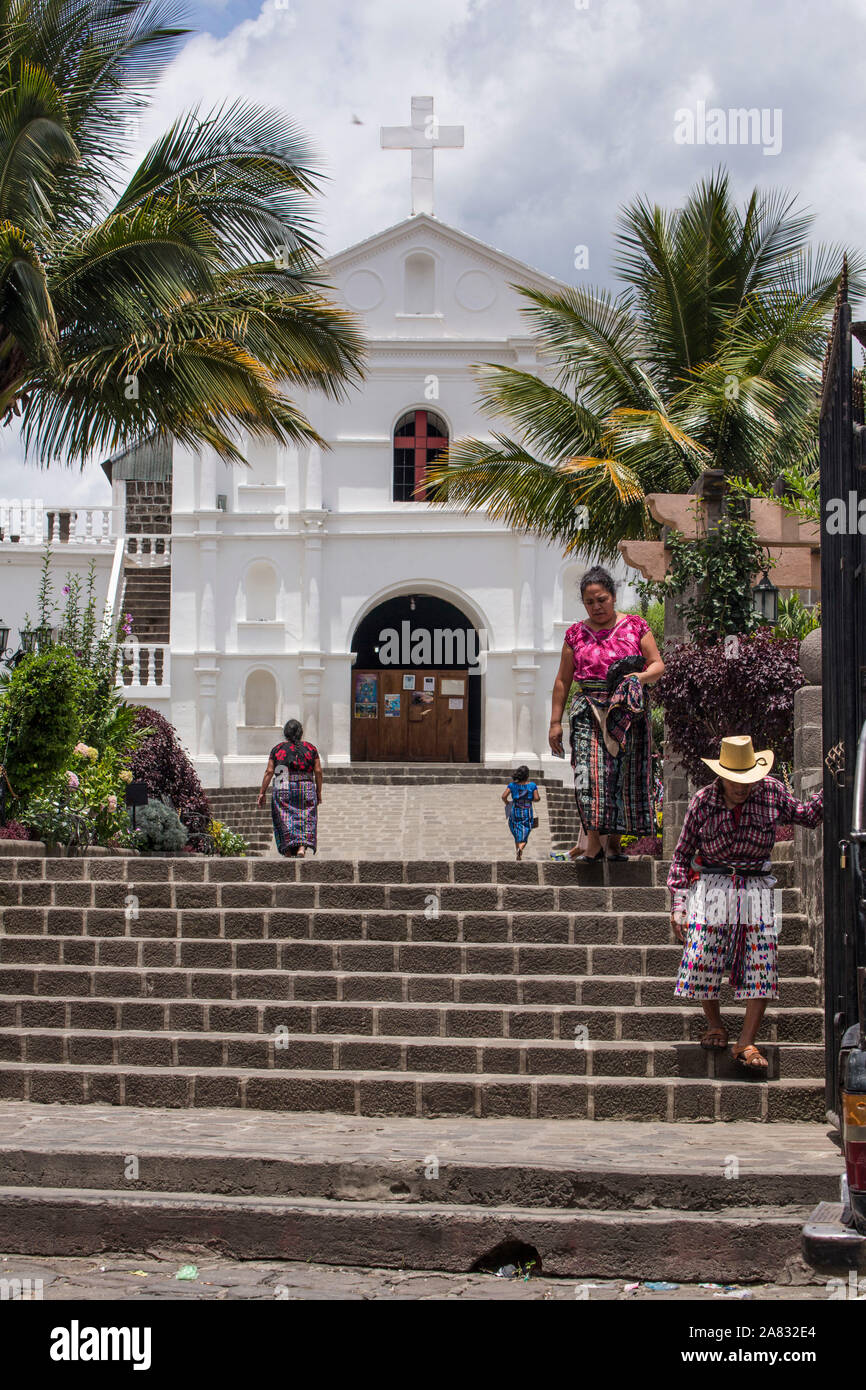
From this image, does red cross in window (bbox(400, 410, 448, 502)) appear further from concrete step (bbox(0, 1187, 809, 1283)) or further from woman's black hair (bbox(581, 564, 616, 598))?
concrete step (bbox(0, 1187, 809, 1283))

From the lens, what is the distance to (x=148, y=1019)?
26.6 ft

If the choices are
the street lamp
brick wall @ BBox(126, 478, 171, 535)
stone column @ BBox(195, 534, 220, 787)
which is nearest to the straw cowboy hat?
the street lamp

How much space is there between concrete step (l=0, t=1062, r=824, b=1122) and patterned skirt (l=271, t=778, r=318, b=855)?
4.89m

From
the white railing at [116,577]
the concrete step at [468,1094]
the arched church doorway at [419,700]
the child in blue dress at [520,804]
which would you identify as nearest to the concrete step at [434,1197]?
the concrete step at [468,1094]

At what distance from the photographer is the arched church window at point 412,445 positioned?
1137 inches

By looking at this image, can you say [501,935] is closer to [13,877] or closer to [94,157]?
[13,877]

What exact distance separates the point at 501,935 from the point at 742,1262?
11.3 ft

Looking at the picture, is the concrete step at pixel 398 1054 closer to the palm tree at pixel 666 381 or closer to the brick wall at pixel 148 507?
the palm tree at pixel 666 381

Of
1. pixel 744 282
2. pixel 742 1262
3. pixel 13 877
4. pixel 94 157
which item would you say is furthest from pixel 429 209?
pixel 742 1262

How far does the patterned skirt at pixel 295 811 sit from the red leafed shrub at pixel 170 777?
15.3 feet

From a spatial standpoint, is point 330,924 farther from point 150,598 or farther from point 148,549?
point 148,549

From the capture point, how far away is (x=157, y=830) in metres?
13.3

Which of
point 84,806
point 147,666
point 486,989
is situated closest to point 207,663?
point 147,666

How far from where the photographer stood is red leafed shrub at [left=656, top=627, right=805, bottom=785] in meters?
11.9
